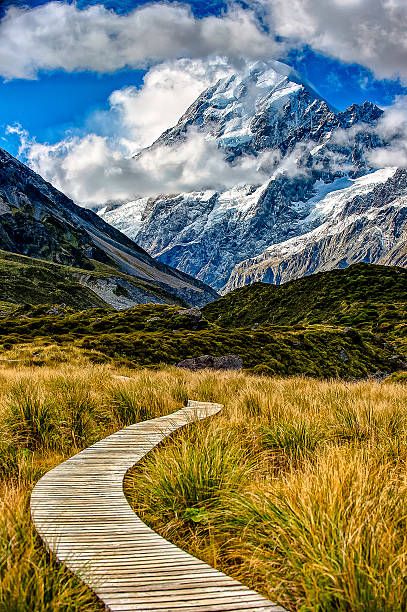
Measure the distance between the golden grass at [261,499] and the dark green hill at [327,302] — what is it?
257 feet

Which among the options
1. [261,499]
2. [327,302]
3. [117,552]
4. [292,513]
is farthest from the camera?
[327,302]

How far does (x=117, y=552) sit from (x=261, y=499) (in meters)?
1.37

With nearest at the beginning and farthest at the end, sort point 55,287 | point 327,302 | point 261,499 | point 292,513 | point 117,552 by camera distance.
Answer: point 117,552
point 292,513
point 261,499
point 327,302
point 55,287

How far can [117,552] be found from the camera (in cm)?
423

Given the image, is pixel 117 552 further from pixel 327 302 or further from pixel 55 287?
pixel 55 287

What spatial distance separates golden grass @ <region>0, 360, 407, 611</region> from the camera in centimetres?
348

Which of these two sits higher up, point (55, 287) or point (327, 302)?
point (55, 287)

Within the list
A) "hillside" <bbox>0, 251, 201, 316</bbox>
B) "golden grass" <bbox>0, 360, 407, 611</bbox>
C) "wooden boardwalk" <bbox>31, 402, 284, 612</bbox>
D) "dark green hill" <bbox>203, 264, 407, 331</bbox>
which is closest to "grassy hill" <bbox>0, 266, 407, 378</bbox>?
"dark green hill" <bbox>203, 264, 407, 331</bbox>

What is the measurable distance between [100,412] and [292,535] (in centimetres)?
738

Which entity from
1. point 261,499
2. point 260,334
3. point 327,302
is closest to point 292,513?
point 261,499

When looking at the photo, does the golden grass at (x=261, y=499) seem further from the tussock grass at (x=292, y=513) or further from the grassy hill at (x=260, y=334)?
the grassy hill at (x=260, y=334)

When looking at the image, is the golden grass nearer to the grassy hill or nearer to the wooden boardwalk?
the wooden boardwalk

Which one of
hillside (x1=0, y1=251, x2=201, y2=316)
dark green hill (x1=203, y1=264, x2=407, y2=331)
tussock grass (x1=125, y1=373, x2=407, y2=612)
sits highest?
hillside (x1=0, y1=251, x2=201, y2=316)

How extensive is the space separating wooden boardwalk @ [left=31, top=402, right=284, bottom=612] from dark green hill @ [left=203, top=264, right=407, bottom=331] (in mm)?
81775
